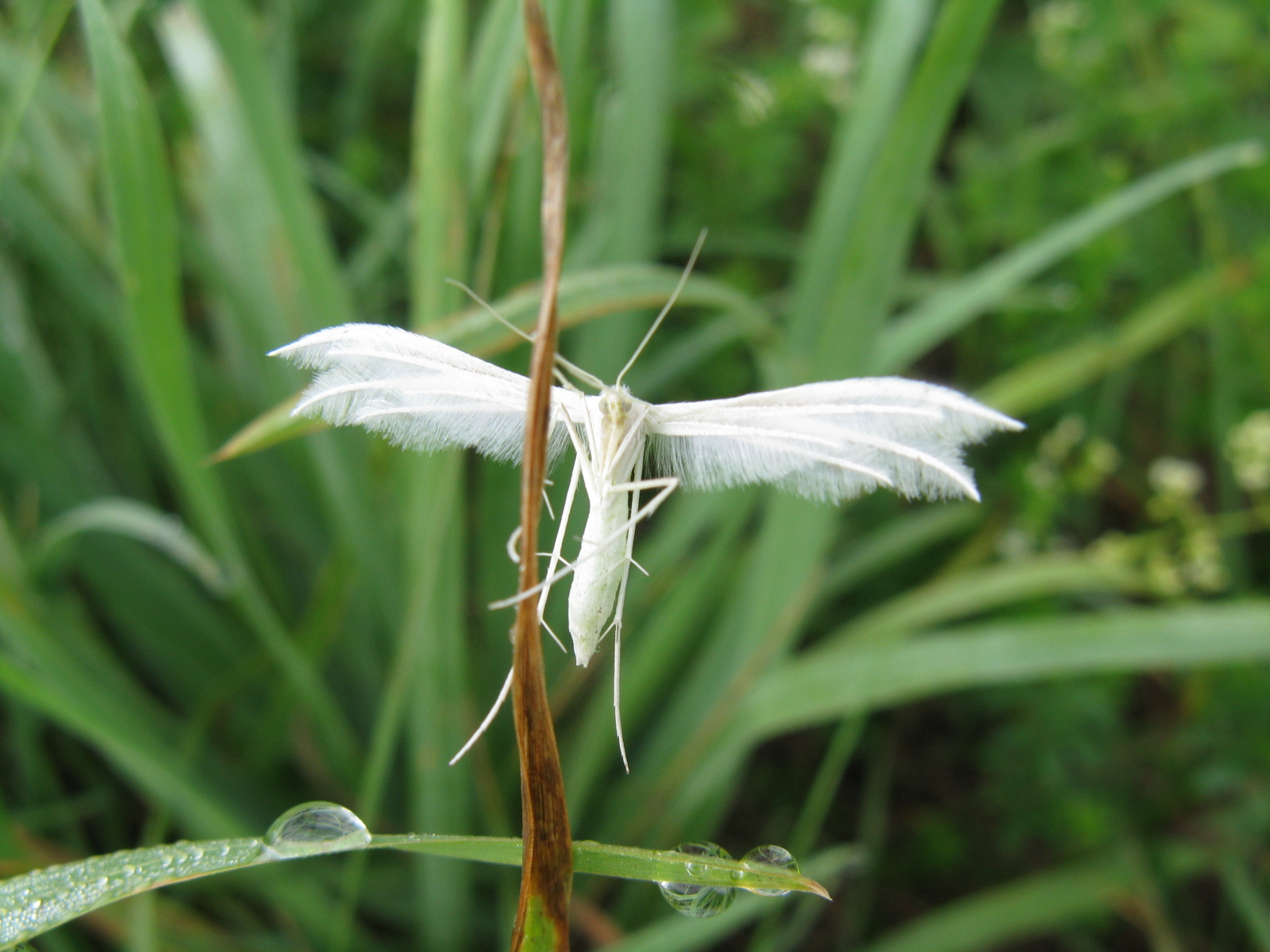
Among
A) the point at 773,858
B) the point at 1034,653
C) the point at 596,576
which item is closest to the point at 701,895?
the point at 773,858

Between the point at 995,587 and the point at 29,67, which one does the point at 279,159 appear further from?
the point at 995,587

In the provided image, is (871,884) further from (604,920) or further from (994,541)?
(994,541)

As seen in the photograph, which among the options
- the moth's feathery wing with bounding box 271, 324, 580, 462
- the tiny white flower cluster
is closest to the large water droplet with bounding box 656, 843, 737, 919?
the moth's feathery wing with bounding box 271, 324, 580, 462

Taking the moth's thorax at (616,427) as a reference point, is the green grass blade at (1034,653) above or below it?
below

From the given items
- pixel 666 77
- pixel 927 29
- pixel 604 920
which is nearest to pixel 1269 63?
pixel 927 29

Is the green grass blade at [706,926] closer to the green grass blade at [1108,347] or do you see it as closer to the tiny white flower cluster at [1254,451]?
the green grass blade at [1108,347]

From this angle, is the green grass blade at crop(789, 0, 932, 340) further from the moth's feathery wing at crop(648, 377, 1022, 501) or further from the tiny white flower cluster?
the tiny white flower cluster

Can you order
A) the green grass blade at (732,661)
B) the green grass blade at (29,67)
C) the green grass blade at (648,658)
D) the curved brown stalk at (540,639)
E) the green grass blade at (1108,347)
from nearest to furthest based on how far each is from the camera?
the curved brown stalk at (540,639)
the green grass blade at (29,67)
the green grass blade at (732,661)
the green grass blade at (648,658)
the green grass blade at (1108,347)

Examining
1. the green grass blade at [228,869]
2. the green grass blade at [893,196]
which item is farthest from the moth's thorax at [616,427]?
the green grass blade at [893,196]

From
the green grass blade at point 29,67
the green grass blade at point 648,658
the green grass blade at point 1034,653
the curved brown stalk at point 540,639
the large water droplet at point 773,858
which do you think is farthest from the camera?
the green grass blade at point 648,658
